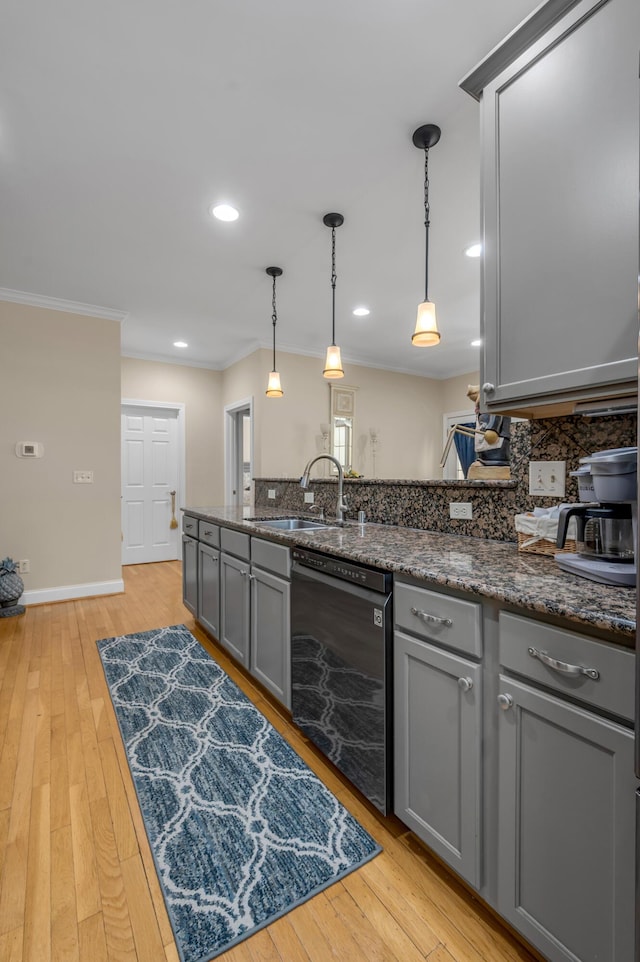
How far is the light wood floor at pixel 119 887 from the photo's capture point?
108cm

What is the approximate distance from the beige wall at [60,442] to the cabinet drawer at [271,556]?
102 inches

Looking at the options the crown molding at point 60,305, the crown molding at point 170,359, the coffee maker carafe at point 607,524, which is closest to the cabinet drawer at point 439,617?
the coffee maker carafe at point 607,524

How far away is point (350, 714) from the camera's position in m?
1.52

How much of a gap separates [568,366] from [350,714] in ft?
4.38

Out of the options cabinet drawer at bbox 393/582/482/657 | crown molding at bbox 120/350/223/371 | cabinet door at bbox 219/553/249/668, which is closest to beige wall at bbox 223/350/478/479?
crown molding at bbox 120/350/223/371

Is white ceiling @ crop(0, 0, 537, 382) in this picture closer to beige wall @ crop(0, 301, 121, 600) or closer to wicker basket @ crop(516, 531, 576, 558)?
beige wall @ crop(0, 301, 121, 600)

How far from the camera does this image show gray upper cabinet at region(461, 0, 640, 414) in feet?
3.43

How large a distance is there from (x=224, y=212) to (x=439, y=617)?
8.65 feet

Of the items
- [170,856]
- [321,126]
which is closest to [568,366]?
[321,126]

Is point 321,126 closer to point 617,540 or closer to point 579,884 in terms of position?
point 617,540

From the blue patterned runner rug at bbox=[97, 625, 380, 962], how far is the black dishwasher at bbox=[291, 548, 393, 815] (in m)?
0.17

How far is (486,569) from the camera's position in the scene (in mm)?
1244

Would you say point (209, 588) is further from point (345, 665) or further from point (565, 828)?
point (565, 828)

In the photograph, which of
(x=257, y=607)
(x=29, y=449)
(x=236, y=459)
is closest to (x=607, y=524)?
(x=257, y=607)
